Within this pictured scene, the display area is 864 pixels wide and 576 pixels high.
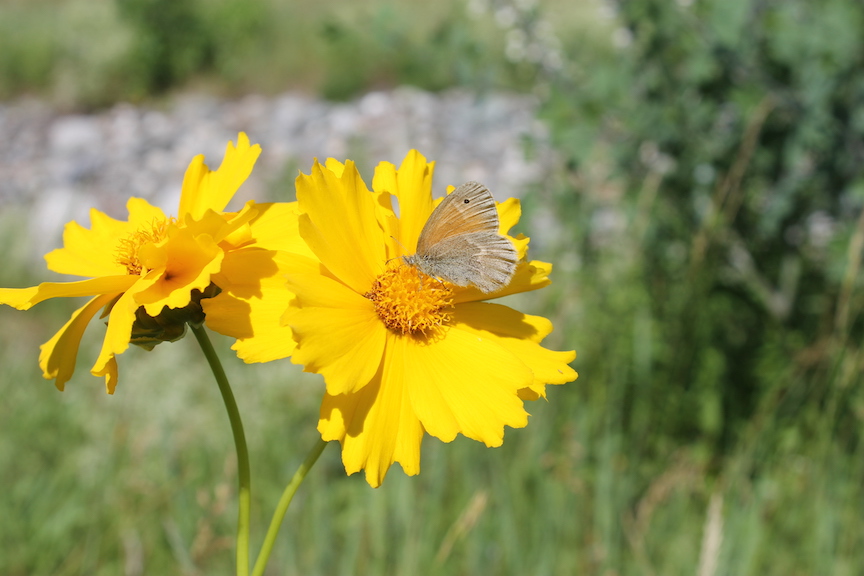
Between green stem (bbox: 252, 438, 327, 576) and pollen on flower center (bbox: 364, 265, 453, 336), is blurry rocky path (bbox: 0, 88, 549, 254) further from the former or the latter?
green stem (bbox: 252, 438, 327, 576)

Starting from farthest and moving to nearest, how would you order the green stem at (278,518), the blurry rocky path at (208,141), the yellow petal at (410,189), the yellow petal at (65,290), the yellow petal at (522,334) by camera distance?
the blurry rocky path at (208,141) < the yellow petal at (410,189) < the yellow petal at (522,334) < the yellow petal at (65,290) < the green stem at (278,518)

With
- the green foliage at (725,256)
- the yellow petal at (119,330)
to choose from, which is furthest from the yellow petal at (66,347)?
the green foliage at (725,256)

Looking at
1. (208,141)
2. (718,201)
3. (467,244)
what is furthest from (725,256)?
(208,141)

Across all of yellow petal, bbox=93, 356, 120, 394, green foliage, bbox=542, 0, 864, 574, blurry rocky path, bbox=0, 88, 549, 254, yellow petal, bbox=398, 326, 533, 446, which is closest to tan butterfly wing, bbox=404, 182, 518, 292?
yellow petal, bbox=398, 326, 533, 446

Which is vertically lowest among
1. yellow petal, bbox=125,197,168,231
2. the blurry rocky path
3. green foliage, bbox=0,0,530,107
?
yellow petal, bbox=125,197,168,231

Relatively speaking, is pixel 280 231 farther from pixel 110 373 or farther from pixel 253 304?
pixel 110 373

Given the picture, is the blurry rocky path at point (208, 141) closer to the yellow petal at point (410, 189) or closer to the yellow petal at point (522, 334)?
the yellow petal at point (410, 189)
